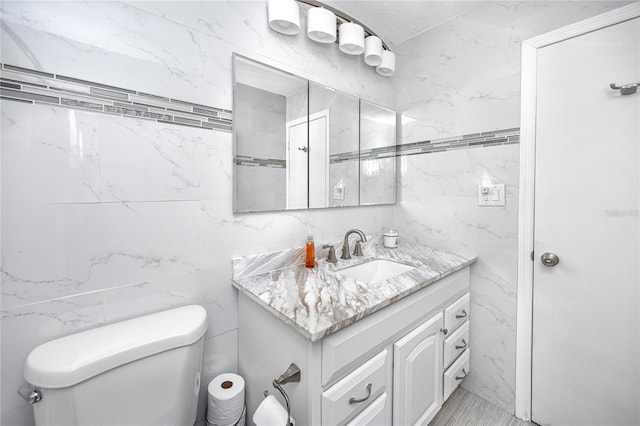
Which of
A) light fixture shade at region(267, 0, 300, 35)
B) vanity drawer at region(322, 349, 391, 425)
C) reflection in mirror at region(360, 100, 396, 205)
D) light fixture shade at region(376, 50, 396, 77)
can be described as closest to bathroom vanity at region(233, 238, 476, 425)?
vanity drawer at region(322, 349, 391, 425)

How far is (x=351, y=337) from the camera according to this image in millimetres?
929

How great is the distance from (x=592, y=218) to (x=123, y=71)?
2099 mm

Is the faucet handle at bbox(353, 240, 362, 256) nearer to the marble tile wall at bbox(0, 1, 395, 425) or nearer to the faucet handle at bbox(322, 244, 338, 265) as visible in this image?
the faucet handle at bbox(322, 244, 338, 265)

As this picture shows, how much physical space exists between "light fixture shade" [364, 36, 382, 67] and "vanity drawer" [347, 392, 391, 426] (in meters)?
1.82

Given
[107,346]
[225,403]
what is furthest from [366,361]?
[107,346]

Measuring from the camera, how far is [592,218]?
4.25 ft

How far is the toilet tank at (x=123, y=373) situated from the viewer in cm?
73

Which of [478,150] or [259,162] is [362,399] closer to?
[259,162]

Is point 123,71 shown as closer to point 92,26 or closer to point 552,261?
point 92,26

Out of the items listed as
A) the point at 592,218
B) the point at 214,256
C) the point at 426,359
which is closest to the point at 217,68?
the point at 214,256

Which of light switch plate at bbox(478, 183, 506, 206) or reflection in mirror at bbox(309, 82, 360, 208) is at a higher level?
reflection in mirror at bbox(309, 82, 360, 208)

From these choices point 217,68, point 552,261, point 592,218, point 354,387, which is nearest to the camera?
point 354,387

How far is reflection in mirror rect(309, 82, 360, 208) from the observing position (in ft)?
5.05

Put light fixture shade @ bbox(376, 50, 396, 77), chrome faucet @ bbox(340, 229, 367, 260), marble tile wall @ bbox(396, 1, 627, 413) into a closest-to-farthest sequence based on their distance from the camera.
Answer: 1. marble tile wall @ bbox(396, 1, 627, 413)
2. chrome faucet @ bbox(340, 229, 367, 260)
3. light fixture shade @ bbox(376, 50, 396, 77)
